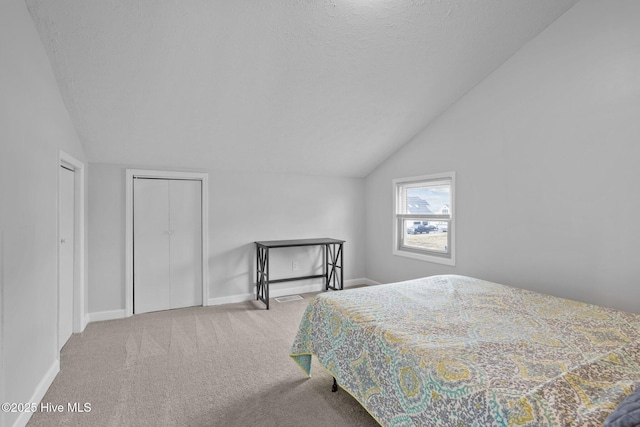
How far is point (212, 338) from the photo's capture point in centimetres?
313

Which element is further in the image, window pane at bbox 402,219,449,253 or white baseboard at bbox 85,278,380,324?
window pane at bbox 402,219,449,253

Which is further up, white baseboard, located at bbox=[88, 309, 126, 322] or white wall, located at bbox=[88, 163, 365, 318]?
white wall, located at bbox=[88, 163, 365, 318]

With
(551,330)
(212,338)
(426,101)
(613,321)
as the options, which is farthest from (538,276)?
(212,338)

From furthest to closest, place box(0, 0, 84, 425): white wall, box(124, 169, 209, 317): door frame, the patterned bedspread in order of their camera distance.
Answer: box(124, 169, 209, 317): door frame, box(0, 0, 84, 425): white wall, the patterned bedspread

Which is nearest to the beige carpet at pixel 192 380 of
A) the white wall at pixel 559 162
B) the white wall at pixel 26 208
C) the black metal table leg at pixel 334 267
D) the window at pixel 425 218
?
the white wall at pixel 26 208

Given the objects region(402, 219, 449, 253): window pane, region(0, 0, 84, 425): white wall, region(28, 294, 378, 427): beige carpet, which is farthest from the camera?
region(402, 219, 449, 253): window pane

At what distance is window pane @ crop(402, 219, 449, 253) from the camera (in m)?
3.98

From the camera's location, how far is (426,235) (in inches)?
167

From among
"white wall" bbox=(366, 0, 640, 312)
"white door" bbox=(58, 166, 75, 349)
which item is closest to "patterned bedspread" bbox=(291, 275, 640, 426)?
"white wall" bbox=(366, 0, 640, 312)

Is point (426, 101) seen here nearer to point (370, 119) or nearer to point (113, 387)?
point (370, 119)

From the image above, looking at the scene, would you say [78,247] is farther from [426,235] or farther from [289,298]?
[426,235]

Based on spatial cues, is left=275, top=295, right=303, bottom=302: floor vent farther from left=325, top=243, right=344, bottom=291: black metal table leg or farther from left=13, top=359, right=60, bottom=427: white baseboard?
left=13, top=359, right=60, bottom=427: white baseboard

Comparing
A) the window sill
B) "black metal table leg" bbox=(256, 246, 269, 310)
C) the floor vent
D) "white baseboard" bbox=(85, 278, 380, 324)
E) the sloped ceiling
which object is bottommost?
the floor vent

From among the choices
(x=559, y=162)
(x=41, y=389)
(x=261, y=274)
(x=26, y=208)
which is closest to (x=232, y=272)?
(x=261, y=274)
